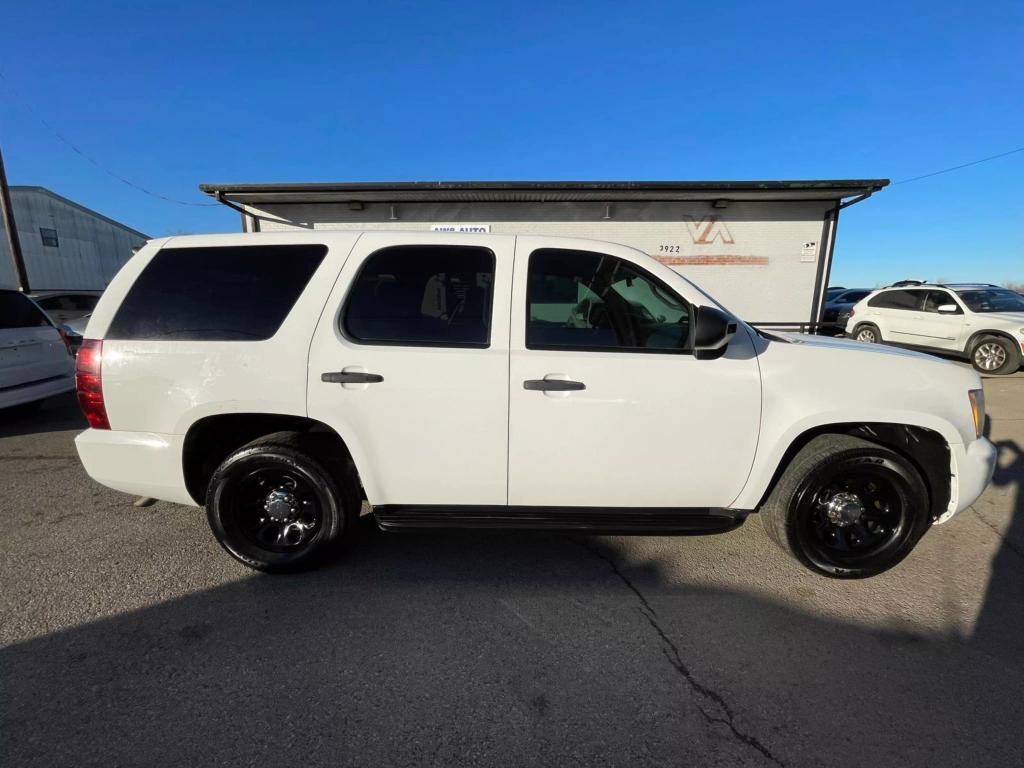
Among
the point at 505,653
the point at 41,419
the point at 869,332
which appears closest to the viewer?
the point at 505,653

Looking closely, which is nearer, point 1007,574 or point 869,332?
point 1007,574

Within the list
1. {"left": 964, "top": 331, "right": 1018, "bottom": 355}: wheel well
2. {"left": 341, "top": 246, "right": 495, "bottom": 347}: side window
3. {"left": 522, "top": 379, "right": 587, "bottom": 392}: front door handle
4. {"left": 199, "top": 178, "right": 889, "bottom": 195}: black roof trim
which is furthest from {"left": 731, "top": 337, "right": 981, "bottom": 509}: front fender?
{"left": 964, "top": 331, "right": 1018, "bottom": 355}: wheel well

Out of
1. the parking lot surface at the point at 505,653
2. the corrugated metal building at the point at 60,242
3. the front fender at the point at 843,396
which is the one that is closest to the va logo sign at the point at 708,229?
the parking lot surface at the point at 505,653

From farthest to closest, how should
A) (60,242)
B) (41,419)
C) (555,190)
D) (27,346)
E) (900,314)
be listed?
(60,242) < (900,314) < (555,190) < (41,419) < (27,346)

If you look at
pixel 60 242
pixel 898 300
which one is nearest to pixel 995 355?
pixel 898 300

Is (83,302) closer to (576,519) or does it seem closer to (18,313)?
(18,313)

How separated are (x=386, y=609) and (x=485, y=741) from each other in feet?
3.11

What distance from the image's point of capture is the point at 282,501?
2.88m

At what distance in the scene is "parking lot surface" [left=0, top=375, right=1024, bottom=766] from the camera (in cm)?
181

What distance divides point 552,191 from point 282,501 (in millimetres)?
7222

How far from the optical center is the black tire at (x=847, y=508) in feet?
8.91

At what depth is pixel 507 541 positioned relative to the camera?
3273mm

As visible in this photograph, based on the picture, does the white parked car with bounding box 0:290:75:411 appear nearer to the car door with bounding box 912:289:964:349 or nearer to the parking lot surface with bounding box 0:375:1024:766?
the parking lot surface with bounding box 0:375:1024:766

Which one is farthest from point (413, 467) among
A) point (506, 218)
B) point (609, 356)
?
point (506, 218)
